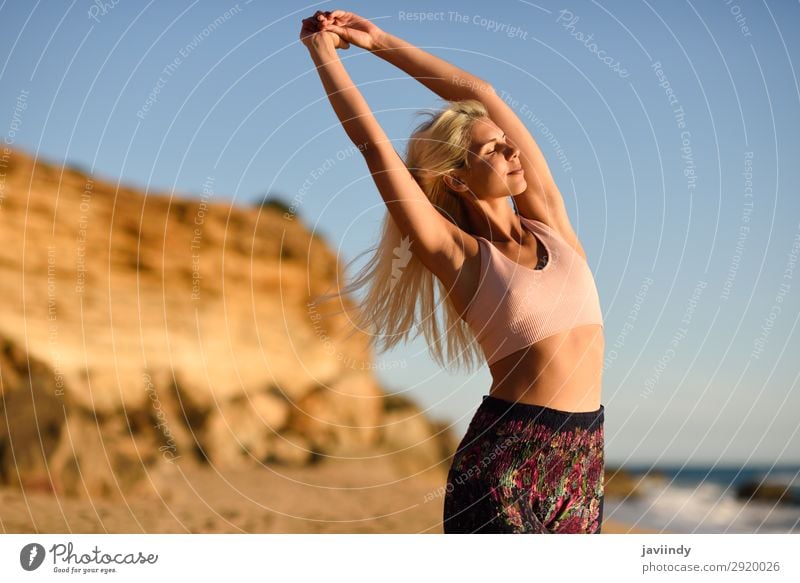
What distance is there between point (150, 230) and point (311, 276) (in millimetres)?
3125

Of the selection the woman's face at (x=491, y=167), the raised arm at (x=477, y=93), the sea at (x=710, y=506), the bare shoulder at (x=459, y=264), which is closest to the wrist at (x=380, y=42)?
the raised arm at (x=477, y=93)

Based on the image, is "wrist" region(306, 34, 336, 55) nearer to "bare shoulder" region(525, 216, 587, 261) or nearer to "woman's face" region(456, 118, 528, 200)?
"woman's face" region(456, 118, 528, 200)

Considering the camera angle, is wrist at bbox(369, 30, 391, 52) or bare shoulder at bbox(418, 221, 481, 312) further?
wrist at bbox(369, 30, 391, 52)

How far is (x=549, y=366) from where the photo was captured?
2.90 m

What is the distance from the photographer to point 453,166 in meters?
3.25

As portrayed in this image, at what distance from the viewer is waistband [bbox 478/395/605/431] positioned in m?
2.87

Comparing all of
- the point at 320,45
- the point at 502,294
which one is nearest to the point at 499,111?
the point at 320,45

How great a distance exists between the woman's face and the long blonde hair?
0.03 metres

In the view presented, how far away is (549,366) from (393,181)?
781 mm

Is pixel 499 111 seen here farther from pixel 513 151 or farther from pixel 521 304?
pixel 521 304

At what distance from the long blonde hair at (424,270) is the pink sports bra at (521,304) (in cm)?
20

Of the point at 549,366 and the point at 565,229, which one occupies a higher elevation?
the point at 565,229
